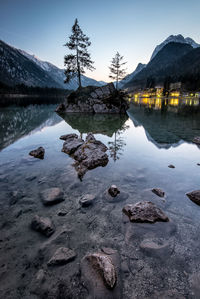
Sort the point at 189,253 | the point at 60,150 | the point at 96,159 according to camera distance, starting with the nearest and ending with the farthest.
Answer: the point at 189,253
the point at 96,159
the point at 60,150

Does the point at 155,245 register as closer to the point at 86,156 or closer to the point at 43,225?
the point at 43,225

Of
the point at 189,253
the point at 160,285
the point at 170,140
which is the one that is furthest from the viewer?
the point at 170,140

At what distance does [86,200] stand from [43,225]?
1.27 m

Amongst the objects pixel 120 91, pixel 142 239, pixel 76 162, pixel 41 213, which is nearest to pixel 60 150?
pixel 76 162

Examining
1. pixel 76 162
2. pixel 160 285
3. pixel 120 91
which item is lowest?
pixel 160 285

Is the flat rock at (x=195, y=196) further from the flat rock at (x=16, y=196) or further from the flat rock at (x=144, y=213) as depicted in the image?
the flat rock at (x=16, y=196)

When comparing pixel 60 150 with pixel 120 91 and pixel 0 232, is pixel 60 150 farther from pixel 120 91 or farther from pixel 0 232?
pixel 120 91

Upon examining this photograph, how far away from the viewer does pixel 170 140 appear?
9828 millimetres

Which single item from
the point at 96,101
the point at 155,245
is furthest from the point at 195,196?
the point at 96,101

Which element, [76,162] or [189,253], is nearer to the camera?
[189,253]

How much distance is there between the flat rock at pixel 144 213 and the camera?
11.0 ft

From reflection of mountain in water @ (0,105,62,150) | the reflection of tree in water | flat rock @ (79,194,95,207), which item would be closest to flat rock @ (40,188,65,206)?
flat rock @ (79,194,95,207)

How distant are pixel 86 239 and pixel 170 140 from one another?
905cm

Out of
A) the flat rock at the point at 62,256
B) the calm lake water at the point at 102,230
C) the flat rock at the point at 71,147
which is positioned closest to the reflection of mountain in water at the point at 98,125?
the flat rock at the point at 71,147
